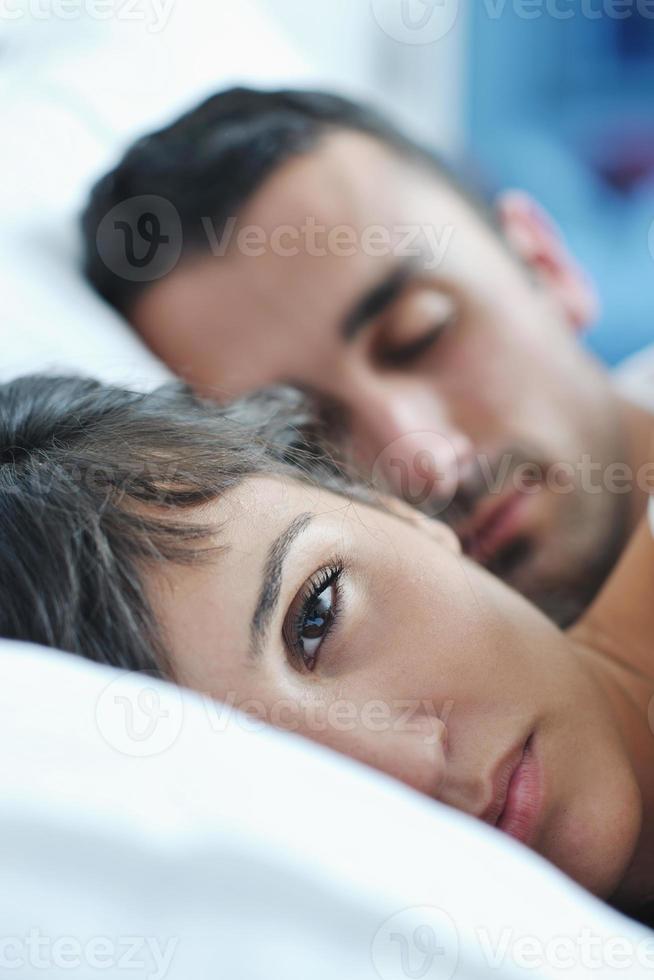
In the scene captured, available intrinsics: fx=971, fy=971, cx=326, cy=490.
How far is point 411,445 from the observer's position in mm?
938

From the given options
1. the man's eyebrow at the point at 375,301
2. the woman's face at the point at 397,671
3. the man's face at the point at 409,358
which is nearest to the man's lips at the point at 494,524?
the man's face at the point at 409,358

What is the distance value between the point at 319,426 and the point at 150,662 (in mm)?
409

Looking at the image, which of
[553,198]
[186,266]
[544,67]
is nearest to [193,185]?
[186,266]

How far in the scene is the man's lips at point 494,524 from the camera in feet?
3.17

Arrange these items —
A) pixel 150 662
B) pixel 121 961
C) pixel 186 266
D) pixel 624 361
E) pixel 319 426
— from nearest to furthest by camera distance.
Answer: pixel 121 961 → pixel 150 662 → pixel 319 426 → pixel 186 266 → pixel 624 361

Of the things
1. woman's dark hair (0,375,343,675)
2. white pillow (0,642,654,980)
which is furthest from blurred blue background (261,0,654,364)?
white pillow (0,642,654,980)

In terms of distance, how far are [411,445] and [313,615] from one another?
15.4 inches

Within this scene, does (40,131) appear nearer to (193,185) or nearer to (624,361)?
(193,185)

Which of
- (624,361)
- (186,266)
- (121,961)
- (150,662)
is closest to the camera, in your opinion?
(121,961)

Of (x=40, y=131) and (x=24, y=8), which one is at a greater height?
(x=24, y=8)

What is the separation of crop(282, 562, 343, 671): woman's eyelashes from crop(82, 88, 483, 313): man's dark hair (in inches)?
22.4

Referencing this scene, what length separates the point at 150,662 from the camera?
0.54 metres

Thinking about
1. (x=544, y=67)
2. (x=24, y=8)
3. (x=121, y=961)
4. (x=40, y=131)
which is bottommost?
(x=121, y=961)

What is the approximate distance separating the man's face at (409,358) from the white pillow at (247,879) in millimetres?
505
